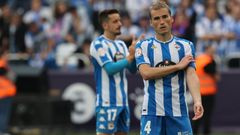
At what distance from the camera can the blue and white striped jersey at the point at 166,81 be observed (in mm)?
8586

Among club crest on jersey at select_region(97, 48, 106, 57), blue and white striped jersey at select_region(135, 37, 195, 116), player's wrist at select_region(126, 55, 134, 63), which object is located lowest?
blue and white striped jersey at select_region(135, 37, 195, 116)

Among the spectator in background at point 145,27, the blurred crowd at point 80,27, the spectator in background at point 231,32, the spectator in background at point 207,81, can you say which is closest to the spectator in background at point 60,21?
the blurred crowd at point 80,27

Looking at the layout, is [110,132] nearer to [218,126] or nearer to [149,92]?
[149,92]

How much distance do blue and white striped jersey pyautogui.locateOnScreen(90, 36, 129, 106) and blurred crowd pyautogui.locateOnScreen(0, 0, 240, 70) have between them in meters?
8.40

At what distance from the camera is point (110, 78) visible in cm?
1072

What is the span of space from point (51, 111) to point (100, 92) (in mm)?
6844

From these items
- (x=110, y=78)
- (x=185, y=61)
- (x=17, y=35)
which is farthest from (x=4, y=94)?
(x=185, y=61)

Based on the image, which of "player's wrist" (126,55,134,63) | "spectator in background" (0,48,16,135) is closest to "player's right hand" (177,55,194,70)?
"player's wrist" (126,55,134,63)

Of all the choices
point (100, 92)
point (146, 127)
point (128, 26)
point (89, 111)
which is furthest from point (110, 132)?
point (128, 26)

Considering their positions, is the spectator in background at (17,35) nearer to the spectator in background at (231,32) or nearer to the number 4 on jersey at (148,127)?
the spectator in background at (231,32)

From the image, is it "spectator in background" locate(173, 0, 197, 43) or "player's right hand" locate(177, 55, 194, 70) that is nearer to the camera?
"player's right hand" locate(177, 55, 194, 70)

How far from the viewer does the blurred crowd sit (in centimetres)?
1994

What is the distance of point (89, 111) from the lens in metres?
19.0

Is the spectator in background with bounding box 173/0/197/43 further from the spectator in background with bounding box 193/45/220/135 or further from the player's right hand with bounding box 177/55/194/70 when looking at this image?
the player's right hand with bounding box 177/55/194/70
